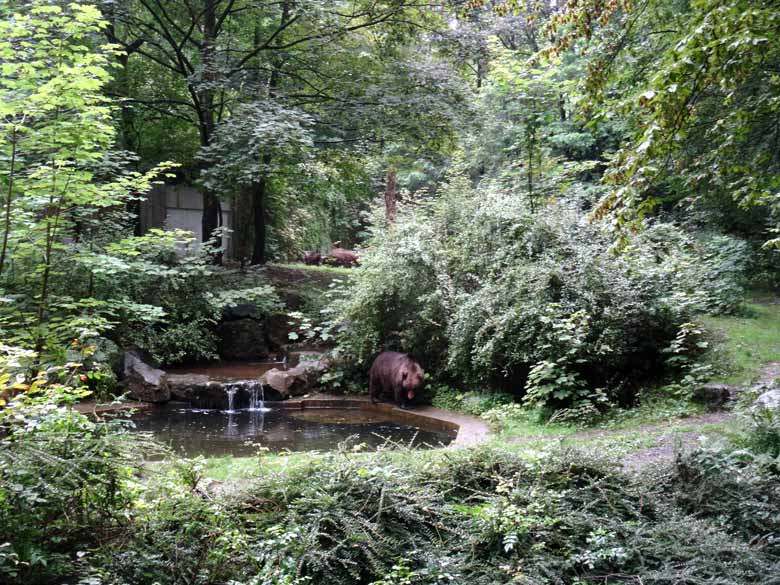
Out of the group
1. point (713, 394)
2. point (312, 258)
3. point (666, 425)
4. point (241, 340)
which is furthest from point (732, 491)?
point (312, 258)

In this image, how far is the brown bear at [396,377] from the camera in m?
9.91

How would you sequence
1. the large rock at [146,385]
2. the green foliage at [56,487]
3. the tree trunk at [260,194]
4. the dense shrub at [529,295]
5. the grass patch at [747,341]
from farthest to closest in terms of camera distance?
the tree trunk at [260,194] → the large rock at [146,385] → the dense shrub at [529,295] → the grass patch at [747,341] → the green foliage at [56,487]

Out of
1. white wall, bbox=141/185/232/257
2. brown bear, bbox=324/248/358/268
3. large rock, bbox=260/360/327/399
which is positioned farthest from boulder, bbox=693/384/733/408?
brown bear, bbox=324/248/358/268

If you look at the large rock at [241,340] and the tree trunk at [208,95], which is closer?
the tree trunk at [208,95]

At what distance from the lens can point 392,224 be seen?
11539 mm

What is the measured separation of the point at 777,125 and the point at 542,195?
5613 millimetres

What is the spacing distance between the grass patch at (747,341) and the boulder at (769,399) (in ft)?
3.79

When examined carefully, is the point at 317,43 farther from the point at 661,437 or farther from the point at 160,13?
the point at 661,437

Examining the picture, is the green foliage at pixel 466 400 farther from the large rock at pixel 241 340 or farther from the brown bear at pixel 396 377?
the large rock at pixel 241 340

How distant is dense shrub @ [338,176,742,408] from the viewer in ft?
27.2

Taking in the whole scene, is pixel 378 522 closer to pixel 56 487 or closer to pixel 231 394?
pixel 56 487

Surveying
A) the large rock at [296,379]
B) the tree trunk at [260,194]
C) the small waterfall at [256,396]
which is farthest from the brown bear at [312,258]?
the small waterfall at [256,396]

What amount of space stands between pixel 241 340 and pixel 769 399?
9649mm

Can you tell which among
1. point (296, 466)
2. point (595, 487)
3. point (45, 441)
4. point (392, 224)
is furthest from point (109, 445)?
point (392, 224)
